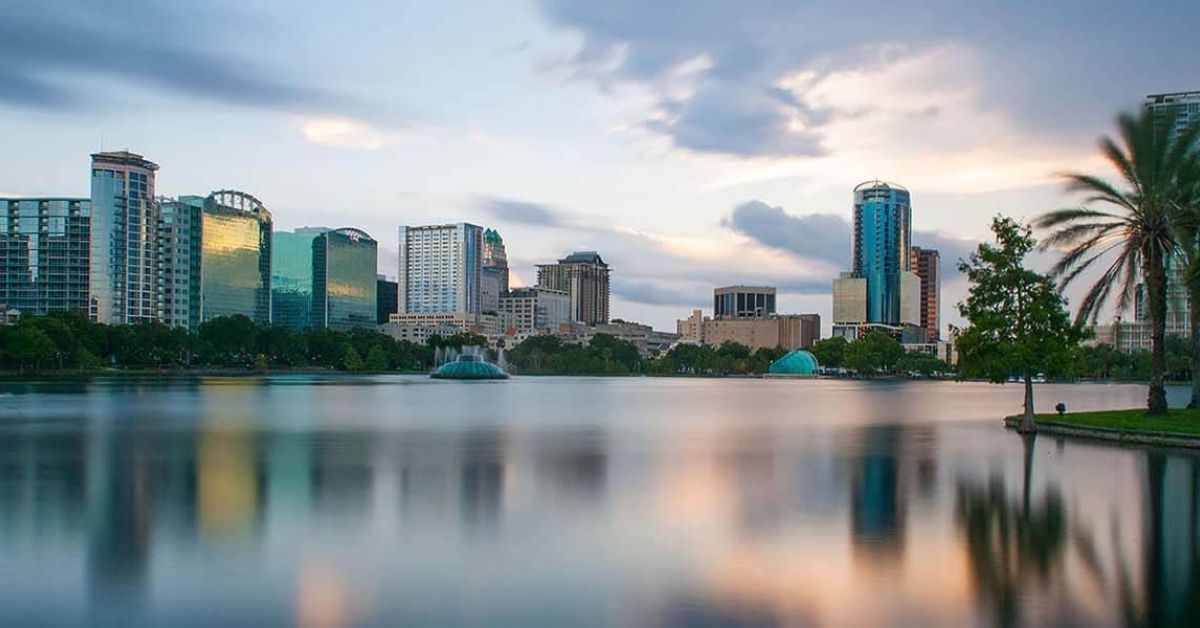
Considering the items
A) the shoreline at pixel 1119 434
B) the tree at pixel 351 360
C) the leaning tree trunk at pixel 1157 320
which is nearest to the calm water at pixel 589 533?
the shoreline at pixel 1119 434

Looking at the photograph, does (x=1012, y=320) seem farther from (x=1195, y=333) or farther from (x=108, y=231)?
(x=108, y=231)

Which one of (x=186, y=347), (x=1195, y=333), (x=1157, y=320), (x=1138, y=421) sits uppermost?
(x=1157, y=320)

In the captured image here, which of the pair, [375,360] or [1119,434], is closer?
[1119,434]

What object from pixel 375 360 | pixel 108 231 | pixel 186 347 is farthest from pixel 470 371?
pixel 108 231

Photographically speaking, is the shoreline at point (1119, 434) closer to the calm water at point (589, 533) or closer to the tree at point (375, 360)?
the calm water at point (589, 533)

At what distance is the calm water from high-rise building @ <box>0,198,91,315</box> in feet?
611

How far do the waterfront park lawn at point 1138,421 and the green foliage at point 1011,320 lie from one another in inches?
81.1

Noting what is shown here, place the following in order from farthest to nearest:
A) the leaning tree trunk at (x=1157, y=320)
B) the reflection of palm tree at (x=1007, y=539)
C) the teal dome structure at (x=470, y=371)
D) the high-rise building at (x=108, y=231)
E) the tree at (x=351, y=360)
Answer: the high-rise building at (x=108, y=231) → the tree at (x=351, y=360) → the teal dome structure at (x=470, y=371) → the leaning tree trunk at (x=1157, y=320) → the reflection of palm tree at (x=1007, y=539)

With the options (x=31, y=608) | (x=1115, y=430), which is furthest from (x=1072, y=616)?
Result: (x=1115, y=430)

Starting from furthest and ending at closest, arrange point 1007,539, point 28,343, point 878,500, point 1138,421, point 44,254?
point 44,254 < point 28,343 < point 1138,421 < point 878,500 < point 1007,539

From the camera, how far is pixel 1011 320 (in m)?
39.1

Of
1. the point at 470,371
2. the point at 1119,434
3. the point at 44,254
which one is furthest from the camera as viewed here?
the point at 44,254

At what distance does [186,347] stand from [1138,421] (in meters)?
135

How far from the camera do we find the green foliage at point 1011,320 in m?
38.4
